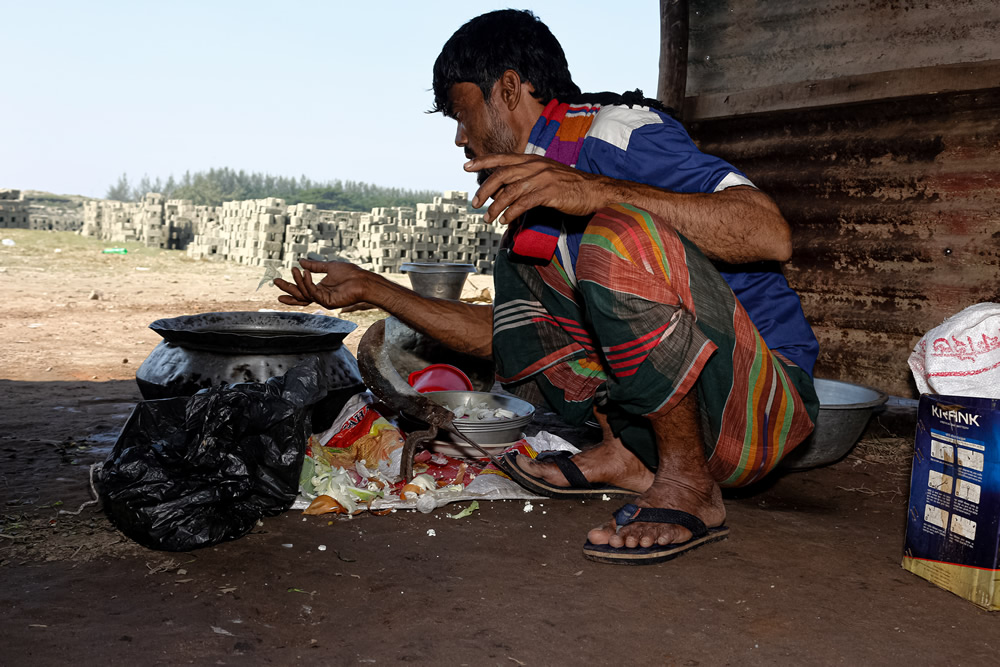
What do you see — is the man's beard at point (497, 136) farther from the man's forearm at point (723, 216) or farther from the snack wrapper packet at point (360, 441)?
the snack wrapper packet at point (360, 441)

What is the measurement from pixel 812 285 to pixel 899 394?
0.65m

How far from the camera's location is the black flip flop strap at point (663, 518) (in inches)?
81.3

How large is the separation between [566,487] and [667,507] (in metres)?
0.48

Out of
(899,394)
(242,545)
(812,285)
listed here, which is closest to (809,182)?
(812,285)

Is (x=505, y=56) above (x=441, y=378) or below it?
above

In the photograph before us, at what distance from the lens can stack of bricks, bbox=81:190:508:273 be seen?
1706 centimetres

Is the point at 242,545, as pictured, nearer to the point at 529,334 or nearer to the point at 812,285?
the point at 529,334

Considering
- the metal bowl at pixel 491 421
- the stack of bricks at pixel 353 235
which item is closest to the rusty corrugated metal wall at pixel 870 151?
the metal bowl at pixel 491 421

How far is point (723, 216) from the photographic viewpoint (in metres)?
2.04

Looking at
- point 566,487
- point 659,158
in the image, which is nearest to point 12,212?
point 566,487

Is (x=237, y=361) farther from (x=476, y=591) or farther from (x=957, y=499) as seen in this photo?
(x=957, y=499)

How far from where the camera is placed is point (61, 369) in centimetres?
499

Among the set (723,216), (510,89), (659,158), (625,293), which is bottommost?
(625,293)

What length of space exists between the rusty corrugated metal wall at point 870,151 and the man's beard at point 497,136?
6.43 feet
